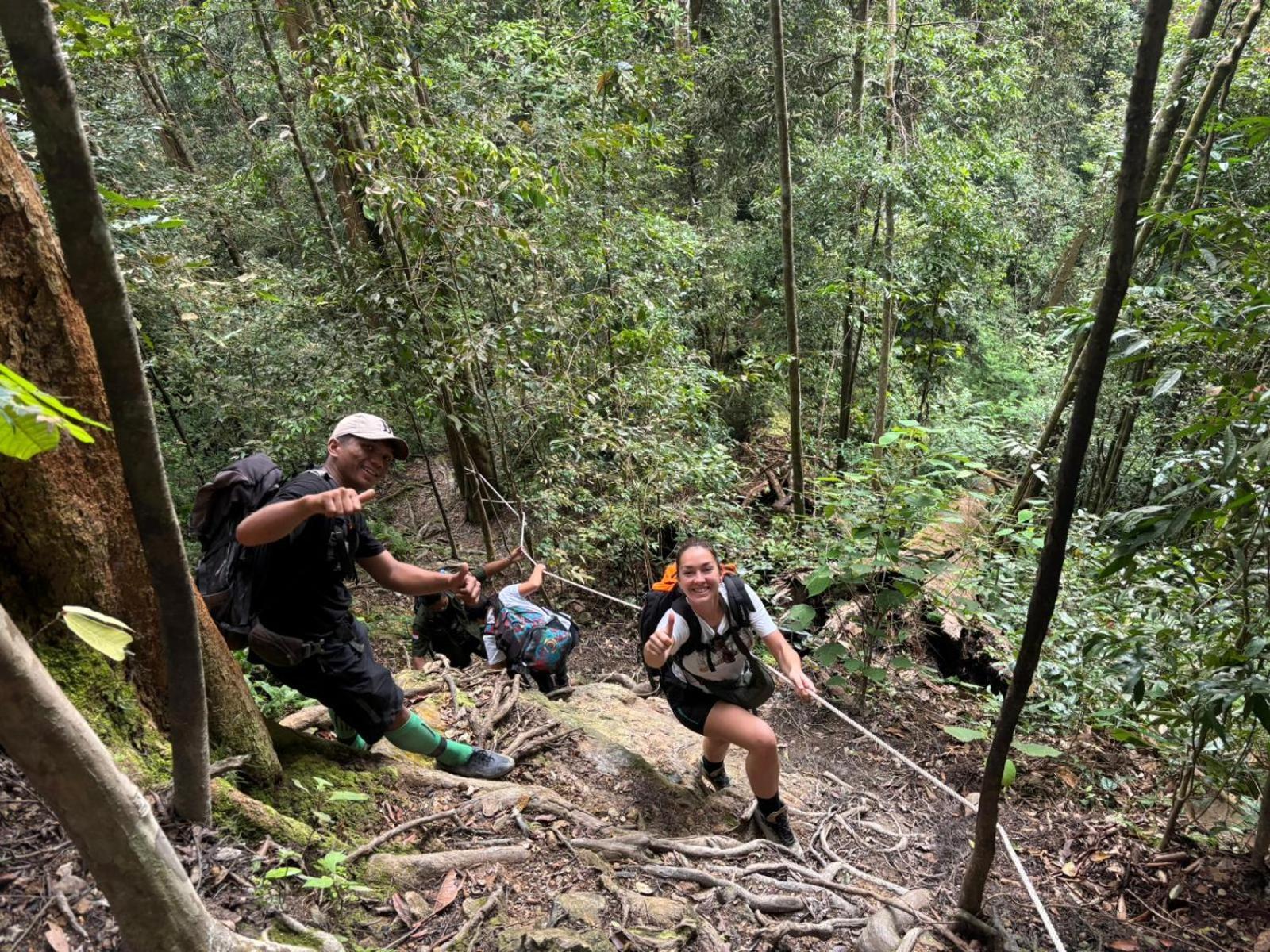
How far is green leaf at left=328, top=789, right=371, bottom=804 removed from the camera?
8.84 feet

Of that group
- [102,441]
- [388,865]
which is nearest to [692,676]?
[388,865]


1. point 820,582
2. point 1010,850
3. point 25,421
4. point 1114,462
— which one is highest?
point 25,421

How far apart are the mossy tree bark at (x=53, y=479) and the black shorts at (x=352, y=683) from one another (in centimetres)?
85

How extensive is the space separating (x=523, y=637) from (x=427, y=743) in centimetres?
130

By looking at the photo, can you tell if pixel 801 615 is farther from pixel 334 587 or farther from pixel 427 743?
pixel 334 587

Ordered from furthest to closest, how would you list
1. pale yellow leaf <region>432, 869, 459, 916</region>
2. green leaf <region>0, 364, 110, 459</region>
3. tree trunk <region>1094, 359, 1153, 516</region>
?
1. tree trunk <region>1094, 359, 1153, 516</region>
2. pale yellow leaf <region>432, 869, 459, 916</region>
3. green leaf <region>0, 364, 110, 459</region>

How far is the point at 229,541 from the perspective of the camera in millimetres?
2645

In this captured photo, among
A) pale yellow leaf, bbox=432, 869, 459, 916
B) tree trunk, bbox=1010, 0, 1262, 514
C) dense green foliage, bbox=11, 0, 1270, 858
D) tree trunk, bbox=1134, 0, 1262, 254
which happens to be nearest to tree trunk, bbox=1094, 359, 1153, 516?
dense green foliage, bbox=11, 0, 1270, 858

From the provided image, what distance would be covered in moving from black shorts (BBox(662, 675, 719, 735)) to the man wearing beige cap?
129 centimetres

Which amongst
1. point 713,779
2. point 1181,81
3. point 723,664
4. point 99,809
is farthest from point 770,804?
point 1181,81

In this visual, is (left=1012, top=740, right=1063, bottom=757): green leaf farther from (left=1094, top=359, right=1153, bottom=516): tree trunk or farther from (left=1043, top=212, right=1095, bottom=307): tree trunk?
(left=1043, top=212, right=1095, bottom=307): tree trunk

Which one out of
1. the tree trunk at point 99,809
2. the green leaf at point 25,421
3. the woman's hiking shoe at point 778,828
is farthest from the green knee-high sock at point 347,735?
the green leaf at point 25,421

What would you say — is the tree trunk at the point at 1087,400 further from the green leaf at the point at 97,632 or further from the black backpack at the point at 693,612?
the green leaf at the point at 97,632

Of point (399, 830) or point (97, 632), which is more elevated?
point (97, 632)
